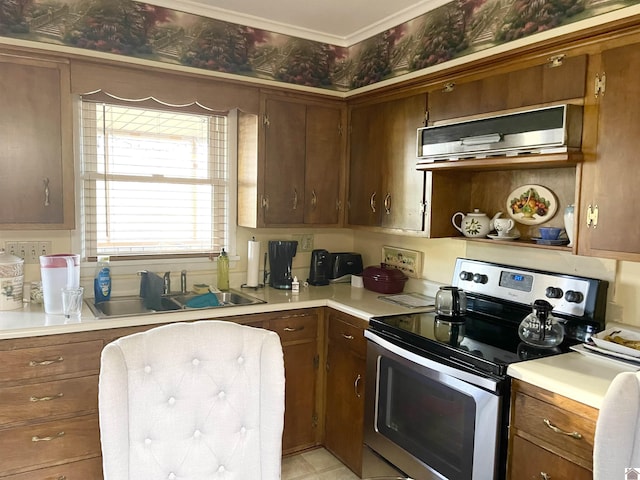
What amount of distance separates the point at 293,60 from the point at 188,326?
7.75 ft

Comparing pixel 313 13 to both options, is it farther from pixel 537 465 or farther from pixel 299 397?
pixel 537 465

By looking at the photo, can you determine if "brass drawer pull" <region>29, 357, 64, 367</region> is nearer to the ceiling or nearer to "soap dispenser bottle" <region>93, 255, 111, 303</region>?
"soap dispenser bottle" <region>93, 255, 111, 303</region>

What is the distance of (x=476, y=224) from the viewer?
8.08 feet

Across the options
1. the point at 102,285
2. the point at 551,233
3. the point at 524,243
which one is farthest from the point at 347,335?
the point at 102,285

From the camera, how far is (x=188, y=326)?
1396mm

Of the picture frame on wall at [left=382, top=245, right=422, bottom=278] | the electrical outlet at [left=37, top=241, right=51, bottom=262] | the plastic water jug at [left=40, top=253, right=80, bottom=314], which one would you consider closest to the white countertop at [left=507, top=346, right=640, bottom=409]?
the picture frame on wall at [left=382, top=245, right=422, bottom=278]

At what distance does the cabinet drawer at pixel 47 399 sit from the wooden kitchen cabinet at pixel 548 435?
1.72m

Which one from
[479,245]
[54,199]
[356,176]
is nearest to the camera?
[54,199]

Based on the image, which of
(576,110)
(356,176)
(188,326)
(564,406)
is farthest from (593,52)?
(188,326)

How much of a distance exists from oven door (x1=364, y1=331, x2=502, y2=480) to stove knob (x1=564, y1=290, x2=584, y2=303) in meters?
0.62

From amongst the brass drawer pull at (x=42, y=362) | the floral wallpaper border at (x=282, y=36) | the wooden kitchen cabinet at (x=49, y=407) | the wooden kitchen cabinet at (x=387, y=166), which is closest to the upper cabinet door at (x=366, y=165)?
the wooden kitchen cabinet at (x=387, y=166)

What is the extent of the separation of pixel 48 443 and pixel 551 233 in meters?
2.31

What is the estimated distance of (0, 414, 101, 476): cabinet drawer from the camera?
80.3 inches

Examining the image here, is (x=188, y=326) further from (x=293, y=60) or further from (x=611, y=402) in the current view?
(x=293, y=60)
